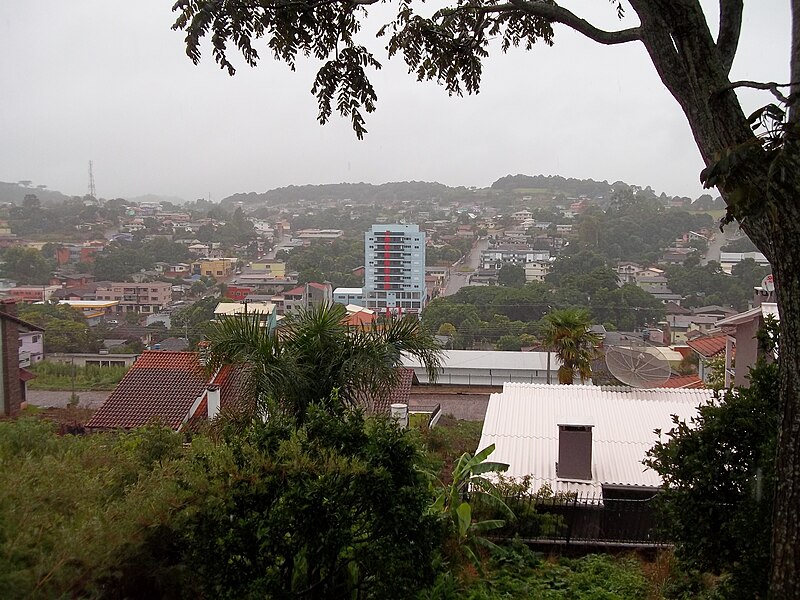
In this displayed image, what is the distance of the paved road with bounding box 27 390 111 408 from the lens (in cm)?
1916

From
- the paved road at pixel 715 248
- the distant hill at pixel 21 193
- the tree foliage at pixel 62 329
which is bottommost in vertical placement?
the tree foliage at pixel 62 329

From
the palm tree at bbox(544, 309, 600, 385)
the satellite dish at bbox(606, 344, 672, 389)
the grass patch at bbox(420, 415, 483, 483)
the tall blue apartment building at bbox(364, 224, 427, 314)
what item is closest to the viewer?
the grass patch at bbox(420, 415, 483, 483)

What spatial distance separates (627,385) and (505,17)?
912cm

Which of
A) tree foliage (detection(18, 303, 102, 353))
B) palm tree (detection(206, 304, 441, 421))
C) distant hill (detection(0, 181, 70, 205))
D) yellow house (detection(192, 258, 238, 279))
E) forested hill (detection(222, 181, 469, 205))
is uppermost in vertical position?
forested hill (detection(222, 181, 469, 205))

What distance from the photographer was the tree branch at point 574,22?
3589mm

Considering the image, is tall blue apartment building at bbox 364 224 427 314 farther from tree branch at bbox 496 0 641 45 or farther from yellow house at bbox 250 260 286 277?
tree branch at bbox 496 0 641 45

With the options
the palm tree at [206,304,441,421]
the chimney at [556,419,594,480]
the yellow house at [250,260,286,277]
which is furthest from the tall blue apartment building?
the palm tree at [206,304,441,421]

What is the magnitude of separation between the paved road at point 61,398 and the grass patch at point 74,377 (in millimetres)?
491

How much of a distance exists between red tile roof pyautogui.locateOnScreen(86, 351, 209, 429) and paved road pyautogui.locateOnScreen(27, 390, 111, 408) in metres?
5.86

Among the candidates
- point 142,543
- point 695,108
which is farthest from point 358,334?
point 695,108

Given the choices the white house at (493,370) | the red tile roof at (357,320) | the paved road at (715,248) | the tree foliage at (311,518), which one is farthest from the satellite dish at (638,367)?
the paved road at (715,248)

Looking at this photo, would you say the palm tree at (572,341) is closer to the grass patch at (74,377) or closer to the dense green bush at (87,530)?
the dense green bush at (87,530)

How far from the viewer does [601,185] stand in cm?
8412

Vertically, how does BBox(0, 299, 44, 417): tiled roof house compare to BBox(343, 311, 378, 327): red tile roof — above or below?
below
